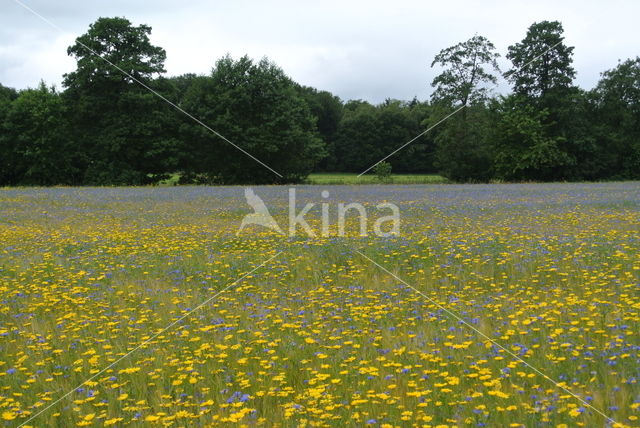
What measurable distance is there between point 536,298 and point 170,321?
435 centimetres

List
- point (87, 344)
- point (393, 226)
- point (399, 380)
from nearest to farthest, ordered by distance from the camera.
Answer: point (399, 380) → point (87, 344) → point (393, 226)

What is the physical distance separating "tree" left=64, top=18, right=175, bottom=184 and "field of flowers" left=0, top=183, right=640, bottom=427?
37425 mm

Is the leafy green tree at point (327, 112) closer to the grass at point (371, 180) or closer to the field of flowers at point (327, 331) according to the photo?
the grass at point (371, 180)

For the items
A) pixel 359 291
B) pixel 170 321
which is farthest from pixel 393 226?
pixel 170 321

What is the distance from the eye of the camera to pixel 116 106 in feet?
157

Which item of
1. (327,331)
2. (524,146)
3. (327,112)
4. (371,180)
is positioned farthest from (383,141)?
(327,331)

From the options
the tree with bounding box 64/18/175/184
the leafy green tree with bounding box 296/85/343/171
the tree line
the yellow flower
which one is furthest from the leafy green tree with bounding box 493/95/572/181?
the yellow flower

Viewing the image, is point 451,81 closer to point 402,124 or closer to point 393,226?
point 402,124

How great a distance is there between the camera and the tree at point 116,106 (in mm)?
46656

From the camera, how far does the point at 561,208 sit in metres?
17.2

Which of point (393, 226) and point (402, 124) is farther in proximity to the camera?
point (402, 124)

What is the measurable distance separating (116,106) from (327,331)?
4700 cm

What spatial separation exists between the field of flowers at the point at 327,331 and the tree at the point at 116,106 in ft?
123

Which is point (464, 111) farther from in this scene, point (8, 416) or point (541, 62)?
point (8, 416)
